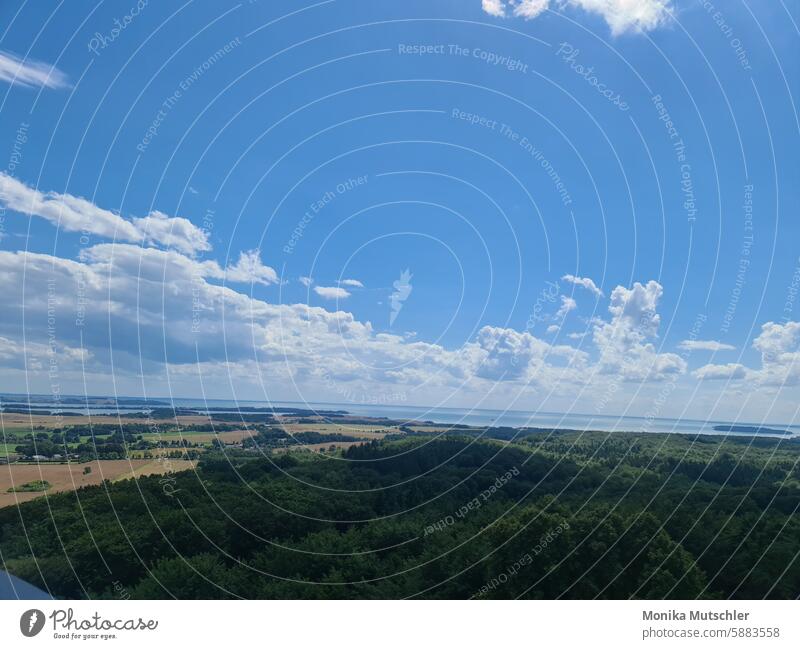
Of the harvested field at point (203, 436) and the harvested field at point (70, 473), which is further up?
the harvested field at point (203, 436)

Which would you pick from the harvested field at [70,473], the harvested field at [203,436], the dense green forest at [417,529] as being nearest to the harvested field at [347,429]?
the dense green forest at [417,529]

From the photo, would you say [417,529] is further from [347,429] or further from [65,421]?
[65,421]

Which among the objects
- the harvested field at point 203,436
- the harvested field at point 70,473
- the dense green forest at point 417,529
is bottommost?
the dense green forest at point 417,529

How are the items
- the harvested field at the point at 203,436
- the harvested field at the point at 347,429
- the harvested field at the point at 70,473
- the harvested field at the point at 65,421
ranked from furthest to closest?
the harvested field at the point at 347,429, the harvested field at the point at 203,436, the harvested field at the point at 65,421, the harvested field at the point at 70,473

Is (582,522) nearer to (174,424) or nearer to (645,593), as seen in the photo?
(645,593)

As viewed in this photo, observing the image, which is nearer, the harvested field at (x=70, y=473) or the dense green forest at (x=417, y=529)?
the harvested field at (x=70, y=473)

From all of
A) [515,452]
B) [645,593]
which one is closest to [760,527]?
[645,593]

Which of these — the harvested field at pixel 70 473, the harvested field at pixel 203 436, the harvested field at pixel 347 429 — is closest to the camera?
the harvested field at pixel 70 473

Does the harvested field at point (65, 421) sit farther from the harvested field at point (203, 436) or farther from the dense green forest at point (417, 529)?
the dense green forest at point (417, 529)

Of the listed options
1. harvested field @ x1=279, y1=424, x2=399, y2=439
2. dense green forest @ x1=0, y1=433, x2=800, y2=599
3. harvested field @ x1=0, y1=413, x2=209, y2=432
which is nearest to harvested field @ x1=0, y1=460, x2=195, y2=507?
dense green forest @ x1=0, y1=433, x2=800, y2=599
